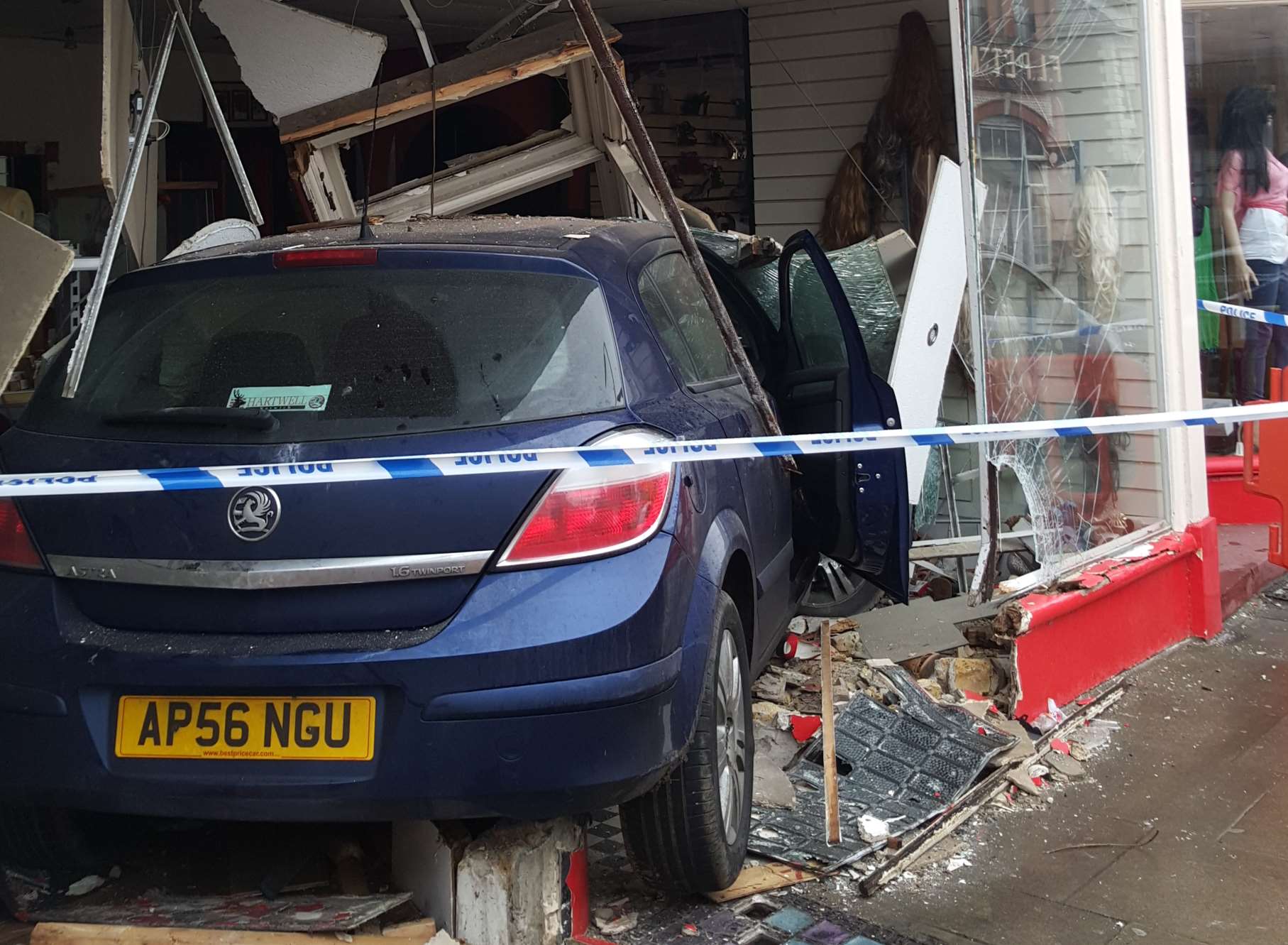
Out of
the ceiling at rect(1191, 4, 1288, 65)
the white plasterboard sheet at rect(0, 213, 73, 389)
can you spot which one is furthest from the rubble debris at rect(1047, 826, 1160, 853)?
the ceiling at rect(1191, 4, 1288, 65)

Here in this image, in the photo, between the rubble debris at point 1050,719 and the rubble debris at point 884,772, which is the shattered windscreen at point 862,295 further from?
the rubble debris at point 884,772

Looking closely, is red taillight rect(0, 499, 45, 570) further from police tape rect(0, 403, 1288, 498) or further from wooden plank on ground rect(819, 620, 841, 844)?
wooden plank on ground rect(819, 620, 841, 844)

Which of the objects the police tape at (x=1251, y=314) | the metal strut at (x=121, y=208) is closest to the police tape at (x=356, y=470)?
the metal strut at (x=121, y=208)

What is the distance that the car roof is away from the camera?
3363mm

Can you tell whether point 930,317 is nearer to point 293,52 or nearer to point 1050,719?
point 1050,719

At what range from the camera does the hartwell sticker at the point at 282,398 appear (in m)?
3.02

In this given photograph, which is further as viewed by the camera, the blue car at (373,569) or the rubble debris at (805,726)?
the rubble debris at (805,726)

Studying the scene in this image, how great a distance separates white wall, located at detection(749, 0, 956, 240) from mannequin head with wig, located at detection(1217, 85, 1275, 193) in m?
1.94

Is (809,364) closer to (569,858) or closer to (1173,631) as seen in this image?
(1173,631)

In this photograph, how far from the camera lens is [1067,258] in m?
5.66

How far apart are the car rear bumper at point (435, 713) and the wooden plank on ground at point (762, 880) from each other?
0.66 metres

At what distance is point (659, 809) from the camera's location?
3.22 metres

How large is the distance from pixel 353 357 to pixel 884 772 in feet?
7.10

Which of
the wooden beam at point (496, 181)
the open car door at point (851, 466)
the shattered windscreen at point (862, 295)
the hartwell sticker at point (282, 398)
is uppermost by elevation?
the wooden beam at point (496, 181)
